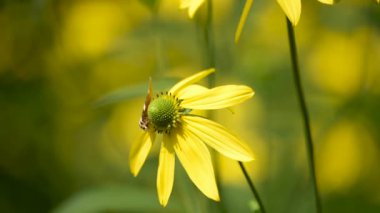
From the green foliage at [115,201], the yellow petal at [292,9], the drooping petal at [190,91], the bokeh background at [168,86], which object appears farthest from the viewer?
the bokeh background at [168,86]

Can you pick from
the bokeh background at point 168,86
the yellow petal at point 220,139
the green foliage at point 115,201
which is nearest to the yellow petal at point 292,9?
the yellow petal at point 220,139

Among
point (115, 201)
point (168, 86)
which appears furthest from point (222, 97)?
point (115, 201)

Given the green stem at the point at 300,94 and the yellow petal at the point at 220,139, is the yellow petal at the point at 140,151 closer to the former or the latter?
the yellow petal at the point at 220,139

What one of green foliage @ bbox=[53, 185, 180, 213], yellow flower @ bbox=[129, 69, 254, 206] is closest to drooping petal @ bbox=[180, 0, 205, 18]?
yellow flower @ bbox=[129, 69, 254, 206]

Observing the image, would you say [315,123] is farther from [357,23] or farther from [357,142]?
[357,23]

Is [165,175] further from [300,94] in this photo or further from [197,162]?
[300,94]

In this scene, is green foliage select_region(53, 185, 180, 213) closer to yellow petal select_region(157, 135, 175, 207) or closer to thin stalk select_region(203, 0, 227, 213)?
thin stalk select_region(203, 0, 227, 213)
